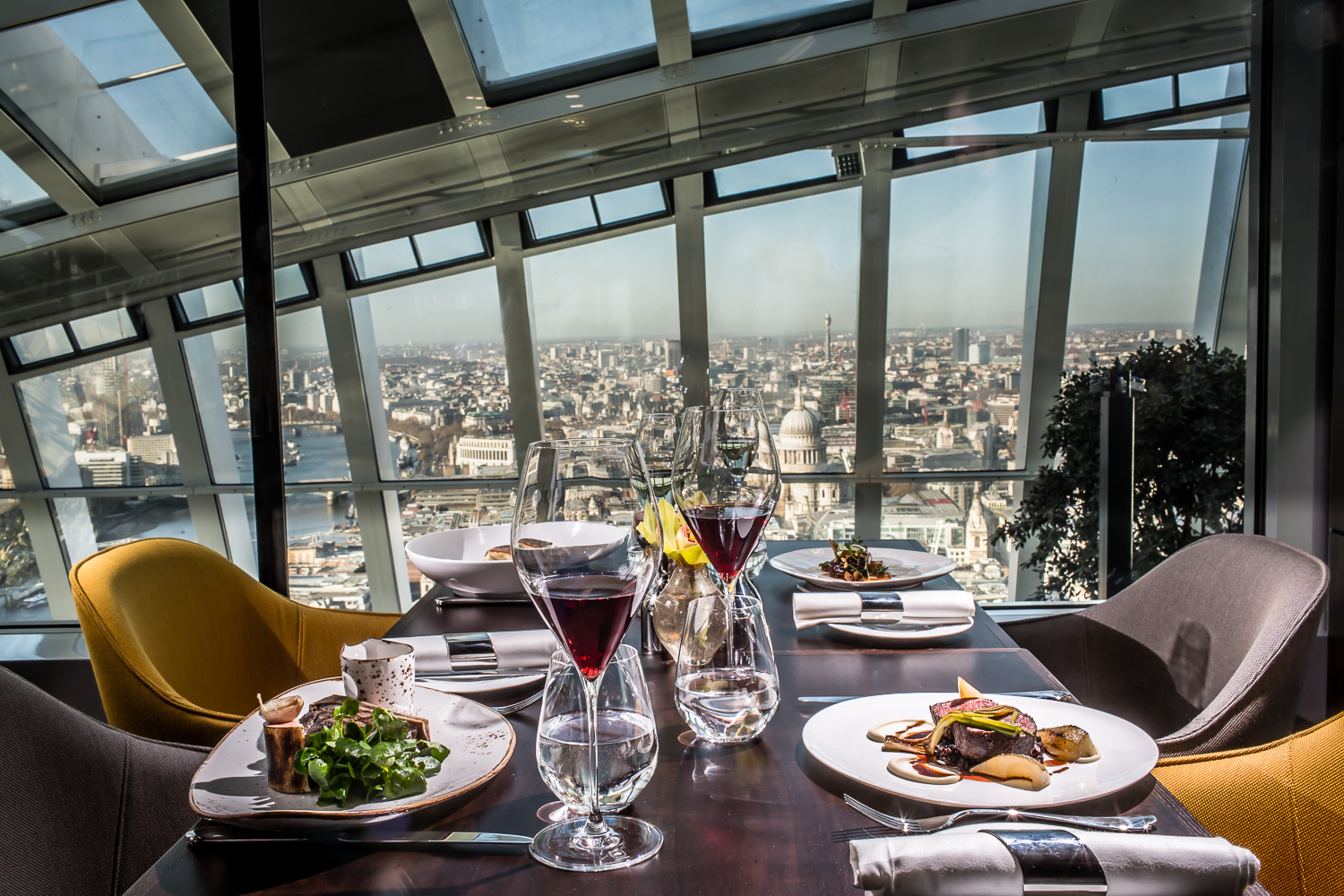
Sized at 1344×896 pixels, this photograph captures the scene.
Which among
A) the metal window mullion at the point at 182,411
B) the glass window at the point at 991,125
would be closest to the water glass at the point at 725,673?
the metal window mullion at the point at 182,411

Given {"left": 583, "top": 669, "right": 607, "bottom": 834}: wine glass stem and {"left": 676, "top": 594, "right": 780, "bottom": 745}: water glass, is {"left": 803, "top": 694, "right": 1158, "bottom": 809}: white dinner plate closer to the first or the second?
{"left": 676, "top": 594, "right": 780, "bottom": 745}: water glass

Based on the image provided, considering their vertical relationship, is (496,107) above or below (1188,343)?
above

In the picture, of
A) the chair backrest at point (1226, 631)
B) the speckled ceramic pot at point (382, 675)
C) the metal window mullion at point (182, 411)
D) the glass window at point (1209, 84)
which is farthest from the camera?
the glass window at point (1209, 84)

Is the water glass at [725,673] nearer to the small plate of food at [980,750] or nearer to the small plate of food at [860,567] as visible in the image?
Result: the small plate of food at [980,750]

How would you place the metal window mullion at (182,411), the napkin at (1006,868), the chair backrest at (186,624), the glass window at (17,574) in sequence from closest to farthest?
the napkin at (1006,868), the chair backrest at (186,624), the glass window at (17,574), the metal window mullion at (182,411)

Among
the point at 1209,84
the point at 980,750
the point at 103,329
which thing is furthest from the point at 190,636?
the point at 1209,84

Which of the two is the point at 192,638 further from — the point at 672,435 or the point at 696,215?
the point at 696,215

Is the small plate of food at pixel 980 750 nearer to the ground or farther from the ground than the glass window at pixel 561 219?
nearer to the ground

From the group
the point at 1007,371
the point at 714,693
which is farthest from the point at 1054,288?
the point at 714,693
